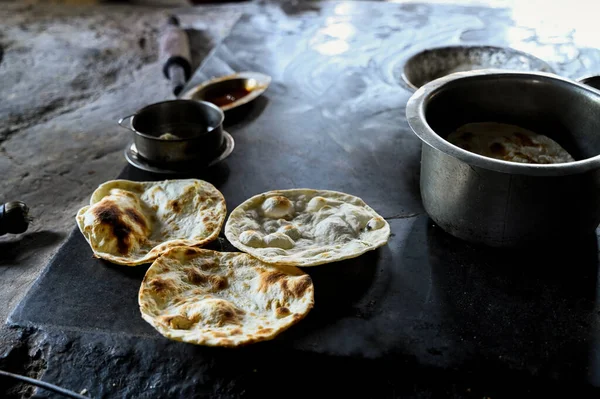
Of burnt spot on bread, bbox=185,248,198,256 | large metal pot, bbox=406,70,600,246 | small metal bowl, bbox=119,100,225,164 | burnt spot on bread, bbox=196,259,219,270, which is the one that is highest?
large metal pot, bbox=406,70,600,246

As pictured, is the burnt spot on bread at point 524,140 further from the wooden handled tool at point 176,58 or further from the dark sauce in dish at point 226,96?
the wooden handled tool at point 176,58

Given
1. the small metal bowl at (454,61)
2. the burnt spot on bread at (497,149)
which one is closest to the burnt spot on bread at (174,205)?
the burnt spot on bread at (497,149)

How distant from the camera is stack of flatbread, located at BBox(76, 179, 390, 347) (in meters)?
1.78

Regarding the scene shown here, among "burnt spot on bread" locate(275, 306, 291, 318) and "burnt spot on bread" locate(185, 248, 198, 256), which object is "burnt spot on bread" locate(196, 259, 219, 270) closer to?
"burnt spot on bread" locate(185, 248, 198, 256)

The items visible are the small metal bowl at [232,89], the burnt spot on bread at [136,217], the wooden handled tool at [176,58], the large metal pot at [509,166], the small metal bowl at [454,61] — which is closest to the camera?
the large metal pot at [509,166]

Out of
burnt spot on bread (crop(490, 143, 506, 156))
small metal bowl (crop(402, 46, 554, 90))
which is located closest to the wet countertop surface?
burnt spot on bread (crop(490, 143, 506, 156))

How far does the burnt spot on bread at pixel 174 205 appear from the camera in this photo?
2.33 metres

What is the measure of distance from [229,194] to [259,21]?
104 inches

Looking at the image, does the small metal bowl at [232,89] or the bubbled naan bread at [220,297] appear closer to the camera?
the bubbled naan bread at [220,297]

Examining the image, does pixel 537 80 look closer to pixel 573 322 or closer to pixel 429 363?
pixel 573 322

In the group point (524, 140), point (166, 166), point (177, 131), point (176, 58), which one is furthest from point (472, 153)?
point (176, 58)

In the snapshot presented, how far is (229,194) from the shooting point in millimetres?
2559

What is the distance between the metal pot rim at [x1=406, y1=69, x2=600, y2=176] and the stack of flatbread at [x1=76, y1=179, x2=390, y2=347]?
382mm

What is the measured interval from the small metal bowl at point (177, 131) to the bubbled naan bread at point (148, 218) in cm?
21
